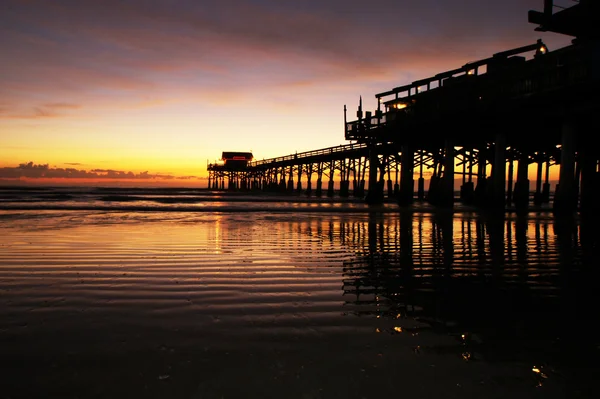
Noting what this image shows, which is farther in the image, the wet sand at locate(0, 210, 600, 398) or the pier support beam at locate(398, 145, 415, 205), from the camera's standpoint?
the pier support beam at locate(398, 145, 415, 205)

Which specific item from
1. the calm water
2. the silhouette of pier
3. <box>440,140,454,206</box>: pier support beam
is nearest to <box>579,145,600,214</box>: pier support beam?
the silhouette of pier

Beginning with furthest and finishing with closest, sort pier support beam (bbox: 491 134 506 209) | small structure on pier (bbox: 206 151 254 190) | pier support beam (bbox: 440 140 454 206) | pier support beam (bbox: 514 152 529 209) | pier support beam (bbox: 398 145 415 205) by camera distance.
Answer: small structure on pier (bbox: 206 151 254 190) → pier support beam (bbox: 398 145 415 205) → pier support beam (bbox: 514 152 529 209) → pier support beam (bbox: 440 140 454 206) → pier support beam (bbox: 491 134 506 209)

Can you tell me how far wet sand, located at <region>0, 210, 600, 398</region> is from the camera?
3.13m

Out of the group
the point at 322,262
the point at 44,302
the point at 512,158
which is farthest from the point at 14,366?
the point at 512,158

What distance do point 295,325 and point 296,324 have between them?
0.12ft

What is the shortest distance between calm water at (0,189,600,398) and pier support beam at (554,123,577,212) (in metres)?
11.6

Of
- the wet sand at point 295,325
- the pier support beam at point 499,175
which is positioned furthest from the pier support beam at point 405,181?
the wet sand at point 295,325

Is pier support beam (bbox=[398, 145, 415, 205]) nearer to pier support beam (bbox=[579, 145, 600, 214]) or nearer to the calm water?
pier support beam (bbox=[579, 145, 600, 214])

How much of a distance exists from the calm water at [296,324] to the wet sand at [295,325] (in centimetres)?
2

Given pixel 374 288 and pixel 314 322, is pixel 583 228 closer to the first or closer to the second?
pixel 374 288

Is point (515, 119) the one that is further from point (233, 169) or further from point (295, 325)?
point (233, 169)

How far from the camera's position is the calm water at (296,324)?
3131mm

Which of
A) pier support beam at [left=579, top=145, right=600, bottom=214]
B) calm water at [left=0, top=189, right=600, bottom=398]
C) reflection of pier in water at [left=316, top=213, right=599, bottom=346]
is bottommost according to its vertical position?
reflection of pier in water at [left=316, top=213, right=599, bottom=346]

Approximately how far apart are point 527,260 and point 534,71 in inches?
616
